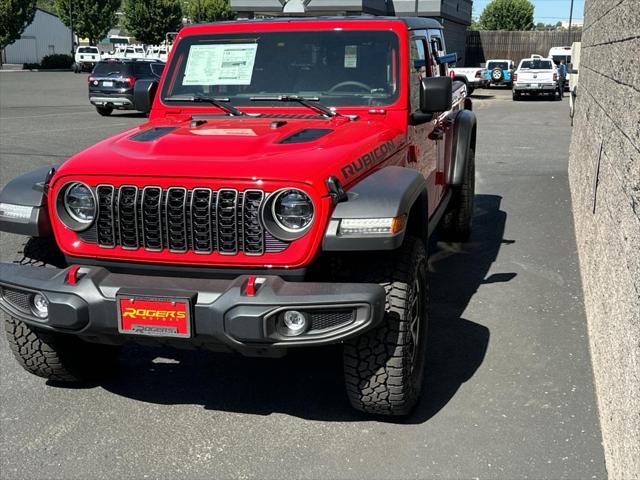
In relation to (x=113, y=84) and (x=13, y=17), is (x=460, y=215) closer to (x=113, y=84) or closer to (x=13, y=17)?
(x=113, y=84)

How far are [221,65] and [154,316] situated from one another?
2086 mm

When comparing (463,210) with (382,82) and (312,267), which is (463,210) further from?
(312,267)

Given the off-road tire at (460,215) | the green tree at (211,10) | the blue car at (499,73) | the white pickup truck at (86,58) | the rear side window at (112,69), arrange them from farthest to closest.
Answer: the green tree at (211,10), the white pickup truck at (86,58), the blue car at (499,73), the rear side window at (112,69), the off-road tire at (460,215)

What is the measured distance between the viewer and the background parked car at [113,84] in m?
22.5

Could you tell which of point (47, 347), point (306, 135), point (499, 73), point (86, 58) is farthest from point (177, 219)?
point (86, 58)

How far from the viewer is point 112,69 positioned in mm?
23234

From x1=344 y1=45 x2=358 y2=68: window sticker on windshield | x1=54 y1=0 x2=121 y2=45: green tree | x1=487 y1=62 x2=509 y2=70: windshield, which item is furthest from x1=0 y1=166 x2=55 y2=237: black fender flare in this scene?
x1=54 y1=0 x2=121 y2=45: green tree

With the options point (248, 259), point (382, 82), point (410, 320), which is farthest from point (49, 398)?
point (382, 82)

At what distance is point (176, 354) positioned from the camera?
4.85 metres

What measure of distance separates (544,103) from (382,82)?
2593 cm

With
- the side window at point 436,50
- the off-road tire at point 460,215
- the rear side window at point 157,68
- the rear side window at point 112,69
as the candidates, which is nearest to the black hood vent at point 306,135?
the side window at point 436,50

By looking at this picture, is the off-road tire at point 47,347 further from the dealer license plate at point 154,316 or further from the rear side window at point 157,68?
the rear side window at point 157,68

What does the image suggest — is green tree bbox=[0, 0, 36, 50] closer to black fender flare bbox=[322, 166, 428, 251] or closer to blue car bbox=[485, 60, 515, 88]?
blue car bbox=[485, 60, 515, 88]

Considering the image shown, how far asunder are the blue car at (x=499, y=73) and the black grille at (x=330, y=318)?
33.8m
